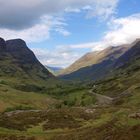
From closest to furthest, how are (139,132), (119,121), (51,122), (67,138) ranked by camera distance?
1. (139,132)
2. (67,138)
3. (119,121)
4. (51,122)

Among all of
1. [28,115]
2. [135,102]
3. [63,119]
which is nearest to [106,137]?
[63,119]

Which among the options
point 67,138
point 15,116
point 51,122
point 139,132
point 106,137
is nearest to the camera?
point 139,132

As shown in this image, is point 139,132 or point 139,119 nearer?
point 139,132

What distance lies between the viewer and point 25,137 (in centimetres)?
8500

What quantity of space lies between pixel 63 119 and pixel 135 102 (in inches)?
2620

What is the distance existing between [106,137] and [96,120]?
6437 centimetres

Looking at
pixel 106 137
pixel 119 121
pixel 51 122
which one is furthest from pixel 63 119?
pixel 106 137

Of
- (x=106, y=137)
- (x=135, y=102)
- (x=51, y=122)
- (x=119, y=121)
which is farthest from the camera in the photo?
(x=135, y=102)

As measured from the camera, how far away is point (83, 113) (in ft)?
500

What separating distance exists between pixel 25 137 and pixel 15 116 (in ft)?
192

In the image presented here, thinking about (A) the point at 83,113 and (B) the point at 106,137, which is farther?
(A) the point at 83,113

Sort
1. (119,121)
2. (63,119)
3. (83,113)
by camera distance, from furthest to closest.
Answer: (83,113) < (63,119) < (119,121)

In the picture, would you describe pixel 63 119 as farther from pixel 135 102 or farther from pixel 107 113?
pixel 135 102

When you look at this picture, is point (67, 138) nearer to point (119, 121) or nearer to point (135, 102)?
point (119, 121)
